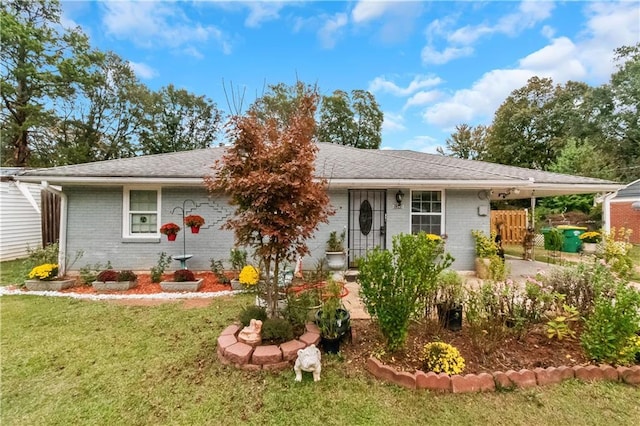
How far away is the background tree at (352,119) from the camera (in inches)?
1083

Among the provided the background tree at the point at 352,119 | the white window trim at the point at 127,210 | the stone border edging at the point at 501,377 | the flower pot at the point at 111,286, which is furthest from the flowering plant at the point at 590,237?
the background tree at the point at 352,119

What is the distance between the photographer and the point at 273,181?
332 centimetres

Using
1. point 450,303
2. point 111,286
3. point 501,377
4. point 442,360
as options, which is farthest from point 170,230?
point 501,377

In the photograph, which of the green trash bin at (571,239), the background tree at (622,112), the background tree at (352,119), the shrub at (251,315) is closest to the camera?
the shrub at (251,315)

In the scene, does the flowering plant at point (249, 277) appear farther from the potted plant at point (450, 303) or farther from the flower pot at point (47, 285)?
the flower pot at point (47, 285)

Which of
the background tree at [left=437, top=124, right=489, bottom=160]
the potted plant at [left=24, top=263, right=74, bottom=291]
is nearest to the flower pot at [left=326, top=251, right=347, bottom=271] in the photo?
the potted plant at [left=24, top=263, right=74, bottom=291]

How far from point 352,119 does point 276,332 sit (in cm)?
2698

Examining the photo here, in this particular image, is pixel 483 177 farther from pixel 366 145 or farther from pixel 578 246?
pixel 366 145

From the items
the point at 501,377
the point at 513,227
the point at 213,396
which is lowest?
the point at 213,396

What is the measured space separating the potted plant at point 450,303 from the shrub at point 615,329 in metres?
1.33

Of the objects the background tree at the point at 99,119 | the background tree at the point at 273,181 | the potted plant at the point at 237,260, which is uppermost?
the background tree at the point at 99,119

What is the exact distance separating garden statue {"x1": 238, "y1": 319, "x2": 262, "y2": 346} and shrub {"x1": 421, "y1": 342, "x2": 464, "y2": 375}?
1.92m

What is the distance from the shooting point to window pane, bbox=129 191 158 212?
24.7 feet

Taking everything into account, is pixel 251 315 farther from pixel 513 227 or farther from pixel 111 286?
pixel 513 227
